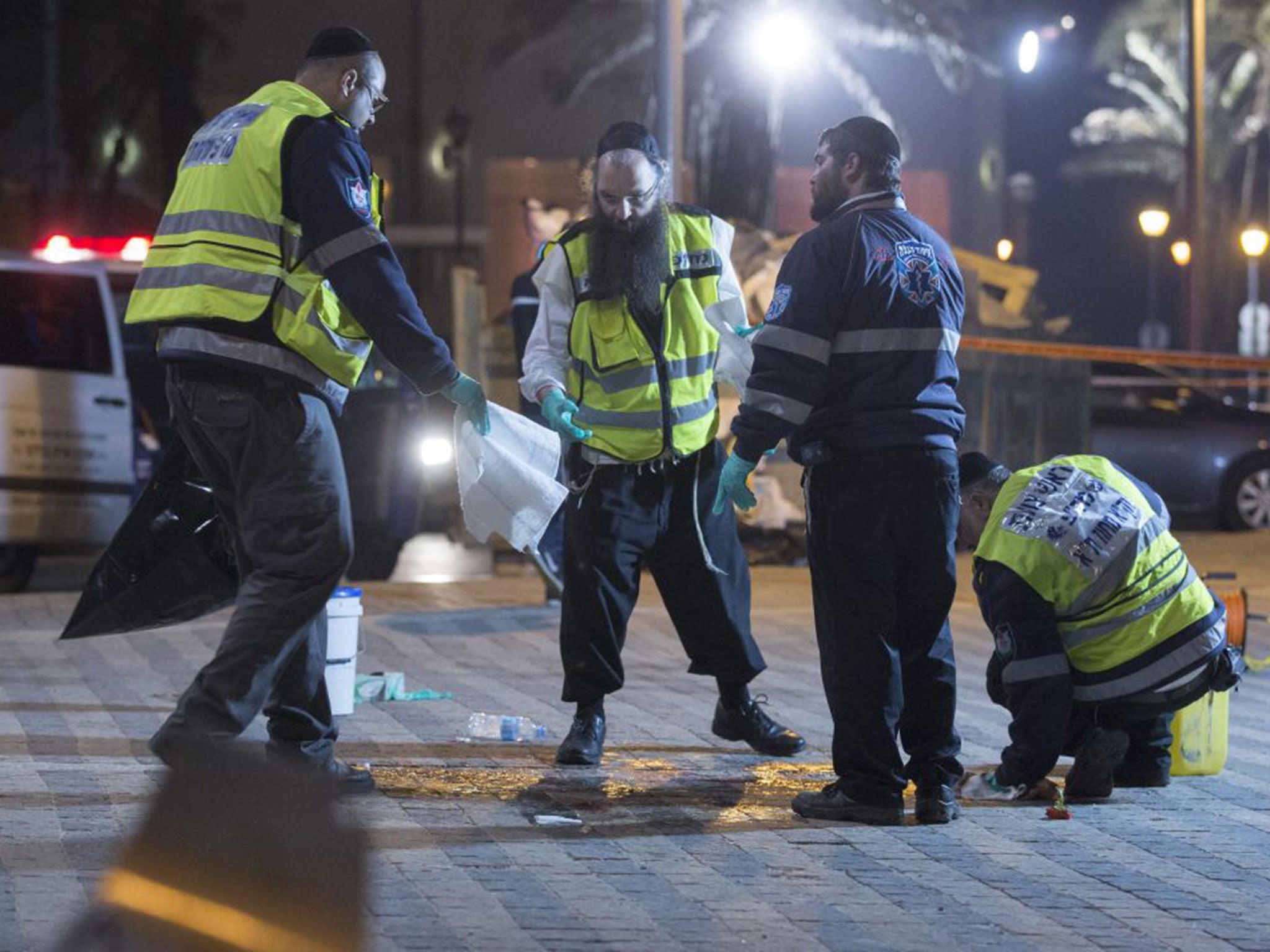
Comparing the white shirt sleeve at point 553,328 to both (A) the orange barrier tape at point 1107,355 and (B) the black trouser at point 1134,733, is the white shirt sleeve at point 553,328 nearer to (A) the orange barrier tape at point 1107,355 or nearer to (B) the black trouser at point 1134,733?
(B) the black trouser at point 1134,733

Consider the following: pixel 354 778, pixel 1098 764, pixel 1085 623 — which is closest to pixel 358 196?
pixel 354 778

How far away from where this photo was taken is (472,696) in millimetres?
8234

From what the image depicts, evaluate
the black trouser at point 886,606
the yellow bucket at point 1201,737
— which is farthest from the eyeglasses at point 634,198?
the yellow bucket at point 1201,737

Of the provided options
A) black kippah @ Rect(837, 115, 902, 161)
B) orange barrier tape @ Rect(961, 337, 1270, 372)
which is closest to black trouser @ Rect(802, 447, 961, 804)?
black kippah @ Rect(837, 115, 902, 161)

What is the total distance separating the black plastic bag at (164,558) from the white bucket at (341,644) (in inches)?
43.3

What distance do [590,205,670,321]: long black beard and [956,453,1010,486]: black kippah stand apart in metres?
1.03

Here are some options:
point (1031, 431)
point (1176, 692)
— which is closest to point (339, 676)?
point (1176, 692)

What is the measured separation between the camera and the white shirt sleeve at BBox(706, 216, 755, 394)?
6957 mm

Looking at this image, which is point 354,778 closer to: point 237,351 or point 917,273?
point 237,351

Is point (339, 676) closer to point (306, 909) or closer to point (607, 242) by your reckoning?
point (607, 242)

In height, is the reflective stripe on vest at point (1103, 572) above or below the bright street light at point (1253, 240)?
below

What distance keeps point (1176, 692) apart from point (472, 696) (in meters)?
2.83

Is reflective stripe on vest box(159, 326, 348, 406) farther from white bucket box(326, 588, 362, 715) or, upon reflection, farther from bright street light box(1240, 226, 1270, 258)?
bright street light box(1240, 226, 1270, 258)

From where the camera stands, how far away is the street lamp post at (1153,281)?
39.6m
